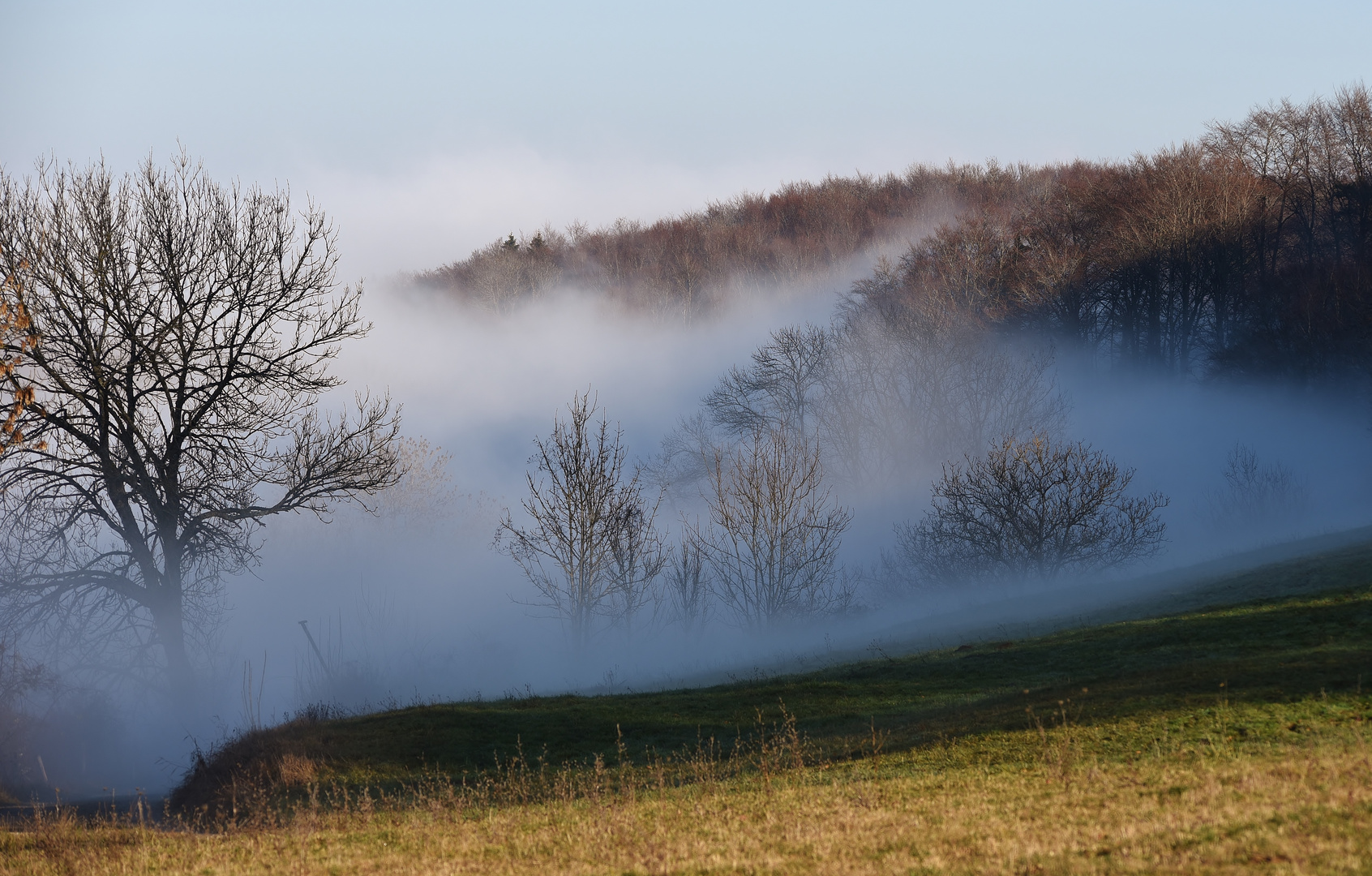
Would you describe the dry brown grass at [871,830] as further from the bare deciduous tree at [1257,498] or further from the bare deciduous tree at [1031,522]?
the bare deciduous tree at [1257,498]

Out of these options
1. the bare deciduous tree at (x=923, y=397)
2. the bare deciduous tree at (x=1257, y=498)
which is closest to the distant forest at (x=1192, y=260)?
the bare deciduous tree at (x=923, y=397)

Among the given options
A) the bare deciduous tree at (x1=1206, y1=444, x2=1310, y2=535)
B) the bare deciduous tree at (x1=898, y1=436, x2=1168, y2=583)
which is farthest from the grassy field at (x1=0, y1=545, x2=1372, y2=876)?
the bare deciduous tree at (x1=1206, y1=444, x2=1310, y2=535)

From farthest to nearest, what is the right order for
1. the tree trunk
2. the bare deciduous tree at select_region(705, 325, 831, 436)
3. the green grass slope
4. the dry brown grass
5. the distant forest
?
the bare deciduous tree at select_region(705, 325, 831, 436), the distant forest, the tree trunk, the green grass slope, the dry brown grass

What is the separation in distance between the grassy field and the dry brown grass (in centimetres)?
4

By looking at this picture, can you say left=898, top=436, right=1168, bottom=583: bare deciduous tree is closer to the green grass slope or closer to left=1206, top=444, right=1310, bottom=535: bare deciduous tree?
left=1206, top=444, right=1310, bottom=535: bare deciduous tree

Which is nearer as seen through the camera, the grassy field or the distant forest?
the grassy field

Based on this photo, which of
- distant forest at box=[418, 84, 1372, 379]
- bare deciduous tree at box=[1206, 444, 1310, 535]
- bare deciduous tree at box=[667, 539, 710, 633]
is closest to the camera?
bare deciduous tree at box=[667, 539, 710, 633]

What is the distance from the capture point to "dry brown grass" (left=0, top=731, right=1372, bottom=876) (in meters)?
7.23

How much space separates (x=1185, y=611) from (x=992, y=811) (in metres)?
16.3

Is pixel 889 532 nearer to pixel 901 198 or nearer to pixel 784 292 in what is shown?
pixel 784 292

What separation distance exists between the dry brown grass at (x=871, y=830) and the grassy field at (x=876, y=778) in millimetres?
38

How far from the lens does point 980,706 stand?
16.2m

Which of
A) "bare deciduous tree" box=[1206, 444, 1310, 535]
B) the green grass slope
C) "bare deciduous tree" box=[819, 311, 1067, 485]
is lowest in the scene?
the green grass slope

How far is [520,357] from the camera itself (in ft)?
312
